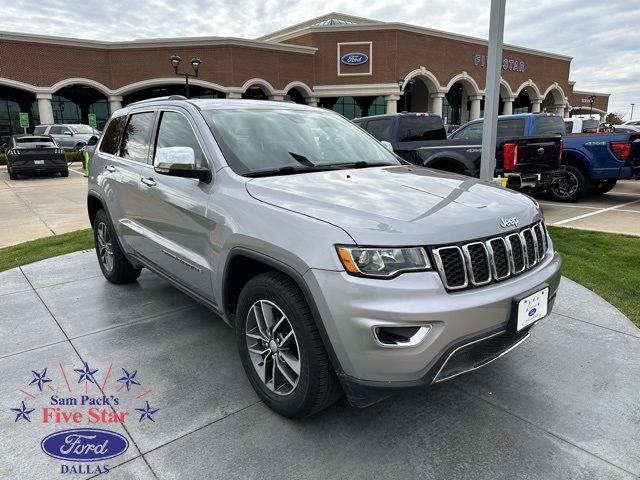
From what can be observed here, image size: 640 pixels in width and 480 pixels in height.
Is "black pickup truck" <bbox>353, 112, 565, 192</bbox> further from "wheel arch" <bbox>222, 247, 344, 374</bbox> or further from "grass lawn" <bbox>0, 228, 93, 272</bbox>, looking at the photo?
"wheel arch" <bbox>222, 247, 344, 374</bbox>

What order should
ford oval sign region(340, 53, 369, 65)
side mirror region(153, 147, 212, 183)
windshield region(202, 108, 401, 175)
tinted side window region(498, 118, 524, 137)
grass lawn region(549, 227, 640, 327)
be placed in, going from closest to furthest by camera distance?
1. side mirror region(153, 147, 212, 183)
2. windshield region(202, 108, 401, 175)
3. grass lawn region(549, 227, 640, 327)
4. tinted side window region(498, 118, 524, 137)
5. ford oval sign region(340, 53, 369, 65)

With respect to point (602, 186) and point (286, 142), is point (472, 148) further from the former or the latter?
point (286, 142)

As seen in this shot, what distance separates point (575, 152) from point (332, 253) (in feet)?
31.5

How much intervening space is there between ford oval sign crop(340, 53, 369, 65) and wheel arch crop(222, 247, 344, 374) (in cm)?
3966

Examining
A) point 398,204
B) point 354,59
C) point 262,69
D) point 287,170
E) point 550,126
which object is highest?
point 354,59

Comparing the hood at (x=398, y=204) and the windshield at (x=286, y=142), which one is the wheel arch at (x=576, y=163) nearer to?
the windshield at (x=286, y=142)

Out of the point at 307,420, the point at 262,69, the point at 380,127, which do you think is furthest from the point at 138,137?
the point at 262,69

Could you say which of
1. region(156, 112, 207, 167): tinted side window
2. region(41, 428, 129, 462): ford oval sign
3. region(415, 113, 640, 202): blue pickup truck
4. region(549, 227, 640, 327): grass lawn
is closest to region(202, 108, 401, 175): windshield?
region(156, 112, 207, 167): tinted side window

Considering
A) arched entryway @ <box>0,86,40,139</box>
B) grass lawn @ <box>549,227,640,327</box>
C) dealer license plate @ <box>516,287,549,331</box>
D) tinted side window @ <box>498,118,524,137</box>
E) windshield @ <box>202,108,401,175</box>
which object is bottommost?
grass lawn @ <box>549,227,640,327</box>

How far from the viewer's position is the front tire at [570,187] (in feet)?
33.3

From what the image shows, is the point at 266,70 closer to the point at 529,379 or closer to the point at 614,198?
the point at 614,198

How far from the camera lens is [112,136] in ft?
16.3

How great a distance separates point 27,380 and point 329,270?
2.42m

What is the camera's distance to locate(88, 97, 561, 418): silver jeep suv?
2189 millimetres
